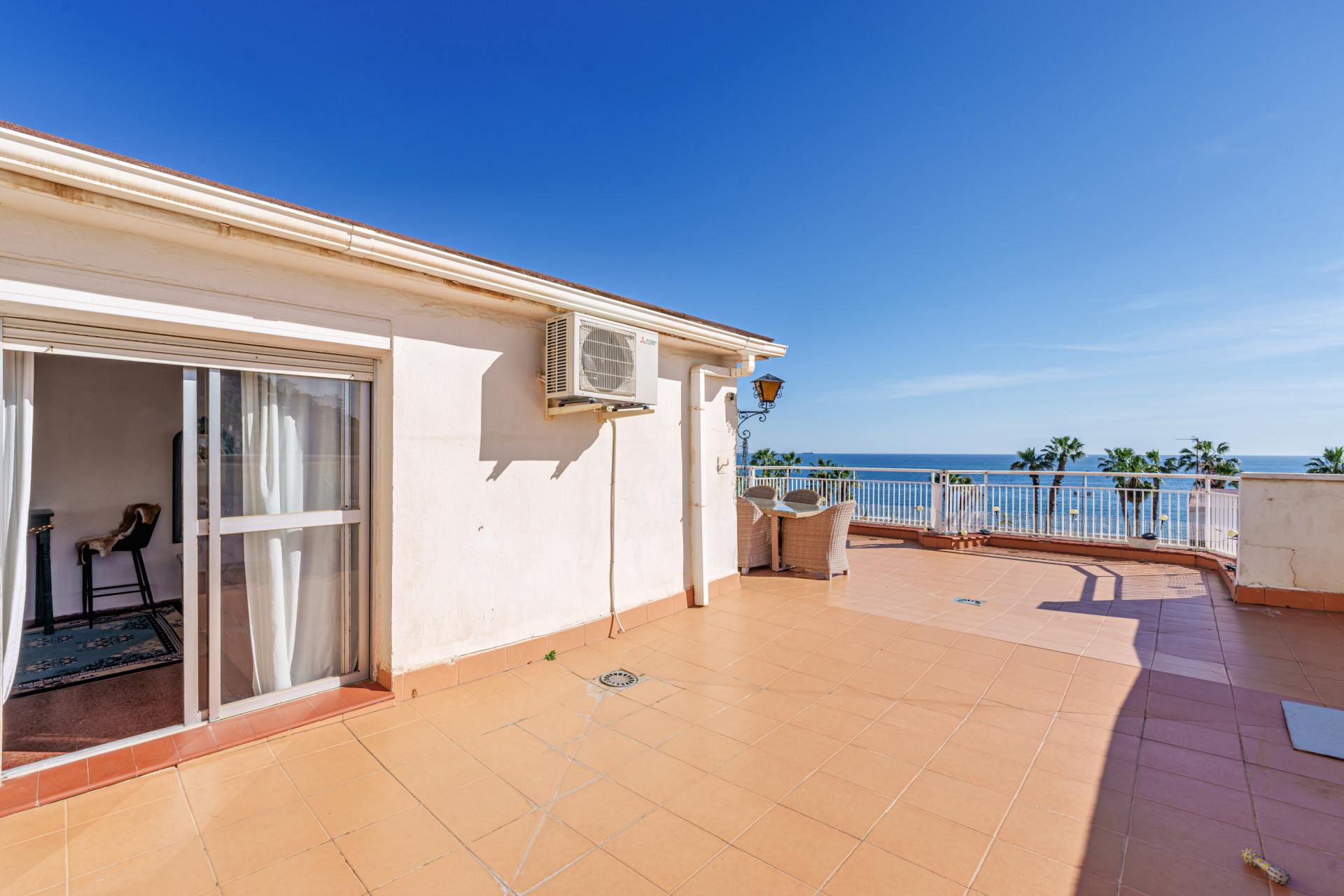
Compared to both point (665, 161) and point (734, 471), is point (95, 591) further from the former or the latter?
point (665, 161)

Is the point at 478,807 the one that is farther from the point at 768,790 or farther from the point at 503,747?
the point at 768,790

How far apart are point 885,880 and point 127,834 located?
2.79 meters

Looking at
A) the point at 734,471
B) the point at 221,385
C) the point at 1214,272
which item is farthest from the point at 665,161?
the point at 1214,272

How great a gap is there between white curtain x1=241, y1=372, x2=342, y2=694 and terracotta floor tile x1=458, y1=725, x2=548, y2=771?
3.90 feet

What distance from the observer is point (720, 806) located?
6.91 feet

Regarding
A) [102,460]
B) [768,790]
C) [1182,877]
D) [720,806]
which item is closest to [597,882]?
[720,806]

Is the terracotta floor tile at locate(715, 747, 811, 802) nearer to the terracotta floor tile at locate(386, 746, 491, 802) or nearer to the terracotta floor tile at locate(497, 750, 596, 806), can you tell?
the terracotta floor tile at locate(497, 750, 596, 806)

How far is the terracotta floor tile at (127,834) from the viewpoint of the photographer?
1.75 metres

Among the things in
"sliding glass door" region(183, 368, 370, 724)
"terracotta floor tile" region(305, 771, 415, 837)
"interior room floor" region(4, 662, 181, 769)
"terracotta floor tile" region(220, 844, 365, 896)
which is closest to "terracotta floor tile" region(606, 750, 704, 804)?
"terracotta floor tile" region(305, 771, 415, 837)

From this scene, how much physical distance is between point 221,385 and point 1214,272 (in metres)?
21.5

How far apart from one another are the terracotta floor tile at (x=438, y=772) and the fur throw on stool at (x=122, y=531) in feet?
13.3

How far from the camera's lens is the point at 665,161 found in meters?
9.07

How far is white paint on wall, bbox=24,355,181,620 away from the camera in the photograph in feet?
14.6

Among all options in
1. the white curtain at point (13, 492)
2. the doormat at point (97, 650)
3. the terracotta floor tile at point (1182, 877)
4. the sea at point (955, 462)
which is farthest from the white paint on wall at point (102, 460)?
the sea at point (955, 462)
